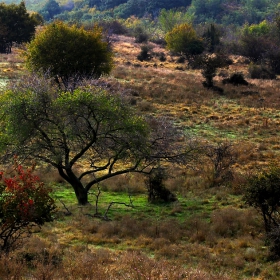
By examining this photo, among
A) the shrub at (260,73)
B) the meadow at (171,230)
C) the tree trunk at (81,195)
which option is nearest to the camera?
the meadow at (171,230)

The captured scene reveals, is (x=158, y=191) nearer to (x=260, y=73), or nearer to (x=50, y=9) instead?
(x=260, y=73)

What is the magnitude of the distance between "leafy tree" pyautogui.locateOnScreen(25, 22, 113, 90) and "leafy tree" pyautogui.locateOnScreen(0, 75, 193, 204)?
16688 mm

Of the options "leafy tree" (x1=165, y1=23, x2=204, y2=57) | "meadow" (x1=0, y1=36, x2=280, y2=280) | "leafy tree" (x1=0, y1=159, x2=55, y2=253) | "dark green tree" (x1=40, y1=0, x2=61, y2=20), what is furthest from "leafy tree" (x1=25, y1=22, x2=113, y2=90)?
"dark green tree" (x1=40, y1=0, x2=61, y2=20)

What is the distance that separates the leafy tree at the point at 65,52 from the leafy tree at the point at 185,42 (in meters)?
30.6

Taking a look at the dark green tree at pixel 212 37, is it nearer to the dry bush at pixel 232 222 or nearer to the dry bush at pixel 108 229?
the dry bush at pixel 232 222

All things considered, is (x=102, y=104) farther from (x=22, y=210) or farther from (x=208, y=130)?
(x=208, y=130)

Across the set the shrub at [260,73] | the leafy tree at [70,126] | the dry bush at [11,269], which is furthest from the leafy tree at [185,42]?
the dry bush at [11,269]

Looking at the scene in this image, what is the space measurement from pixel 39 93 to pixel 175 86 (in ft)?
83.5

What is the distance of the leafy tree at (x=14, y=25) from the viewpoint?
53.1 metres

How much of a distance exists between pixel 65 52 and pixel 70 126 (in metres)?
18.8

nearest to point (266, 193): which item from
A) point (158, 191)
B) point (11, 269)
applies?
point (158, 191)

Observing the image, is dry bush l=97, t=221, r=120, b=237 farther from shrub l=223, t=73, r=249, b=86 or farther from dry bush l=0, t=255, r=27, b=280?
shrub l=223, t=73, r=249, b=86

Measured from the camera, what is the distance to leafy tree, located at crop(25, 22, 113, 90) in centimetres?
2998

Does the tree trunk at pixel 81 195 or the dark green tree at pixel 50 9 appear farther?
the dark green tree at pixel 50 9
